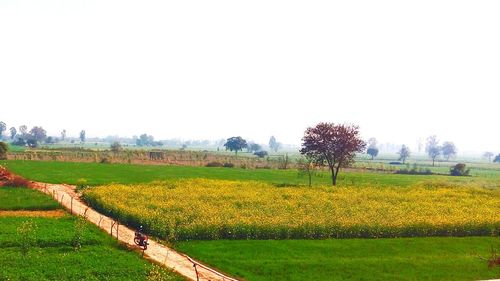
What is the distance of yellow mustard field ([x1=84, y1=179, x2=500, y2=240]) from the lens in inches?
1490

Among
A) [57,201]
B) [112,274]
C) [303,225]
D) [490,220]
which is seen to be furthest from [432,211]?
[57,201]

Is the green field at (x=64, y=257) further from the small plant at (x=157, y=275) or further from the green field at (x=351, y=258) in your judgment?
the green field at (x=351, y=258)

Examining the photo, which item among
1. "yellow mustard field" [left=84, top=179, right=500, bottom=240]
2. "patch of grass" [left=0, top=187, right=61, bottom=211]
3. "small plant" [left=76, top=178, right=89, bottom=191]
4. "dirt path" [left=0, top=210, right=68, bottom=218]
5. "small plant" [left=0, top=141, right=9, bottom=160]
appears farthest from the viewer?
"small plant" [left=0, top=141, right=9, bottom=160]

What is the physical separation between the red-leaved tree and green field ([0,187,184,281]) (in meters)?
46.1

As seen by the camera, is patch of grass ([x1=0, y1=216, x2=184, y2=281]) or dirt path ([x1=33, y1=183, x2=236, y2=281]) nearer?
patch of grass ([x1=0, y1=216, x2=184, y2=281])

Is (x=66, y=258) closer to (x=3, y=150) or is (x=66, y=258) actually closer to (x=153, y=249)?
(x=153, y=249)

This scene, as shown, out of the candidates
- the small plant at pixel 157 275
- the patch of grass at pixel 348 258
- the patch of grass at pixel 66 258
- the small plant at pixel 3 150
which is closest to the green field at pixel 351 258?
the patch of grass at pixel 348 258

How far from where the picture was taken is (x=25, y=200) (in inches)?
1834

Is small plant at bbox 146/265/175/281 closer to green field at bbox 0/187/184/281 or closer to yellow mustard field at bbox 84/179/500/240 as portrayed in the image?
green field at bbox 0/187/184/281

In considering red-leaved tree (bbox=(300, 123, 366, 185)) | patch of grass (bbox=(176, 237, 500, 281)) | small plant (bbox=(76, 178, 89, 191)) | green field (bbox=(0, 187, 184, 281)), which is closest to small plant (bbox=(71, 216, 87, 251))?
green field (bbox=(0, 187, 184, 281))

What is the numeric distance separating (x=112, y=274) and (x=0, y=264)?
6440mm

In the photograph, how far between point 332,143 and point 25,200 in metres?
47.1

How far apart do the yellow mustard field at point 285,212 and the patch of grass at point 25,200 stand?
4.52 metres

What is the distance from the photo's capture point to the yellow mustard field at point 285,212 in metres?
37.8
